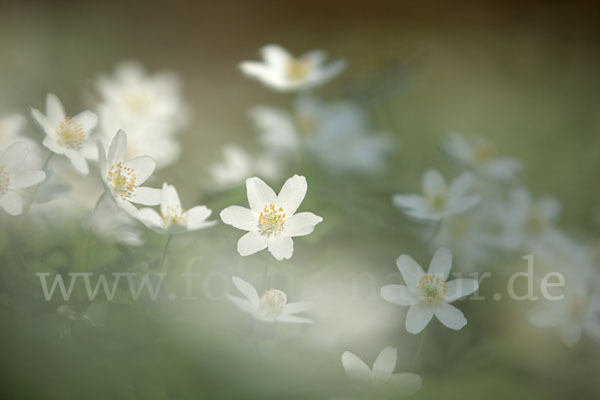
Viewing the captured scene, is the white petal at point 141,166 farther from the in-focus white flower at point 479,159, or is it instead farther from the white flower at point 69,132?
the in-focus white flower at point 479,159

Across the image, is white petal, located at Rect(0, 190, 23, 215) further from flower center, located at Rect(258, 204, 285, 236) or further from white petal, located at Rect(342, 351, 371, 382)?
white petal, located at Rect(342, 351, 371, 382)

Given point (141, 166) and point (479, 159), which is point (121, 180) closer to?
point (141, 166)

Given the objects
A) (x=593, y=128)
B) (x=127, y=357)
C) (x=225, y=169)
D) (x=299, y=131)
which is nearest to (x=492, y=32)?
(x=593, y=128)

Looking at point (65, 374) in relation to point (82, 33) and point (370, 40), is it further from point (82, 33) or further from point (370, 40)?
point (370, 40)

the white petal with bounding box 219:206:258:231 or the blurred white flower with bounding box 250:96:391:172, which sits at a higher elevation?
the blurred white flower with bounding box 250:96:391:172

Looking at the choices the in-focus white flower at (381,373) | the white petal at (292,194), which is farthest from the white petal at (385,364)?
the white petal at (292,194)

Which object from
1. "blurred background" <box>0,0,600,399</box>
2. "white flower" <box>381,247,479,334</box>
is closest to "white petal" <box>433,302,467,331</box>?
"white flower" <box>381,247,479,334</box>

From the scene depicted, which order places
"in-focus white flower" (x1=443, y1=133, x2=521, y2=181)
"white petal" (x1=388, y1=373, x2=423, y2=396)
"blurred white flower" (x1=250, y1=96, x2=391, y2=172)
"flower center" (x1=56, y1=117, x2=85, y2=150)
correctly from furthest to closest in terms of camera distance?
1. "blurred white flower" (x1=250, y1=96, x2=391, y2=172)
2. "in-focus white flower" (x1=443, y1=133, x2=521, y2=181)
3. "flower center" (x1=56, y1=117, x2=85, y2=150)
4. "white petal" (x1=388, y1=373, x2=423, y2=396)
